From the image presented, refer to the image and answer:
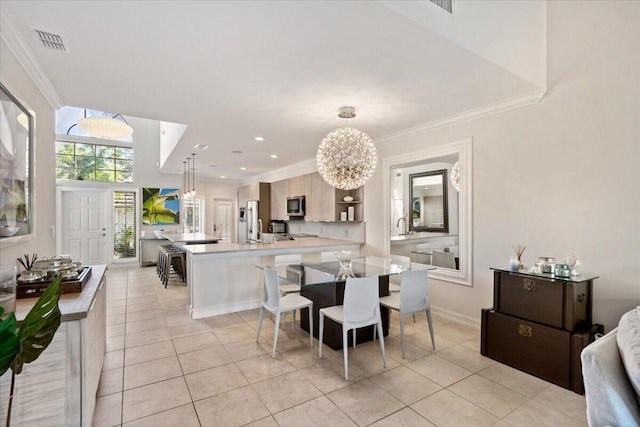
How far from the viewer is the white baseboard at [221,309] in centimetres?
402

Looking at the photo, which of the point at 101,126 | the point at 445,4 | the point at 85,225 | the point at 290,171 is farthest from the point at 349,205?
the point at 85,225

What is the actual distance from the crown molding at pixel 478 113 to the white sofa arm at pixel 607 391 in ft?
8.41

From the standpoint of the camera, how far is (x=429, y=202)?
17.1 ft

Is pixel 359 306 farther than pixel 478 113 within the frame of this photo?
No

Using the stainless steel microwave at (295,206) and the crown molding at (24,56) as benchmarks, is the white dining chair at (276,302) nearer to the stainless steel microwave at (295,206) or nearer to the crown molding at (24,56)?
the crown molding at (24,56)

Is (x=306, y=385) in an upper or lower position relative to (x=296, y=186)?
lower

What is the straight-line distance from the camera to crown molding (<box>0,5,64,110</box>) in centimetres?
181

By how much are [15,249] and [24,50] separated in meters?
1.37

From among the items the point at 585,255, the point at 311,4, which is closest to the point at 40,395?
the point at 311,4

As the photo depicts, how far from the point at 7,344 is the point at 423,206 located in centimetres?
518

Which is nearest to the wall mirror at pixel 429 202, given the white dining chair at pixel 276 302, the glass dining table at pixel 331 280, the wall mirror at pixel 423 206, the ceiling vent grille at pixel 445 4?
the wall mirror at pixel 423 206

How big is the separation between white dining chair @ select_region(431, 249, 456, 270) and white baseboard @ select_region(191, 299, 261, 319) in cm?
274

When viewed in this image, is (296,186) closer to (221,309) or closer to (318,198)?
(318,198)

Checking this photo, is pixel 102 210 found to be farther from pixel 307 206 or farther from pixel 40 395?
pixel 40 395
